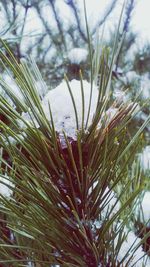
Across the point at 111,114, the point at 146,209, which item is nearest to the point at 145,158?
the point at 146,209

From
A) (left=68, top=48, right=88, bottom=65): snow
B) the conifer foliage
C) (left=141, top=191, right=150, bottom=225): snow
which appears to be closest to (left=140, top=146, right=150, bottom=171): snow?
(left=141, top=191, right=150, bottom=225): snow

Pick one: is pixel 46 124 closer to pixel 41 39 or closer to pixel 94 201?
pixel 94 201

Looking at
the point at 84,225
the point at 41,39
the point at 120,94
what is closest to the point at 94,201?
the point at 84,225

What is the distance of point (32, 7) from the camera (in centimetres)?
259

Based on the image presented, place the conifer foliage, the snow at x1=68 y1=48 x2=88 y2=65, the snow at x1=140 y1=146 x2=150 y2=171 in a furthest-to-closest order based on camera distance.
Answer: the snow at x1=68 y1=48 x2=88 y2=65
the snow at x1=140 y1=146 x2=150 y2=171
the conifer foliage

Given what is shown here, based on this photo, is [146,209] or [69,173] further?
[146,209]

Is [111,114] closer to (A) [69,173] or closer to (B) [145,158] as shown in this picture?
(A) [69,173]

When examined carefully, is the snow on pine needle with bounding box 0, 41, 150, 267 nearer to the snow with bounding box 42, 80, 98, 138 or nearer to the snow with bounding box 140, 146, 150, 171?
the snow with bounding box 42, 80, 98, 138

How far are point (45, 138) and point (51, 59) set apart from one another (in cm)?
199

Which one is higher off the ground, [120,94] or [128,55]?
[128,55]

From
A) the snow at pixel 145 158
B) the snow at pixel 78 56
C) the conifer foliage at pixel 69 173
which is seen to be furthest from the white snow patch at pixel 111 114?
the snow at pixel 78 56

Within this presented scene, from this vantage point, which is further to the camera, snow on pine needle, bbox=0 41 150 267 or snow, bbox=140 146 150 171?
snow, bbox=140 146 150 171

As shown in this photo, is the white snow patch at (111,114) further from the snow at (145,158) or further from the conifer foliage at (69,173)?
the snow at (145,158)

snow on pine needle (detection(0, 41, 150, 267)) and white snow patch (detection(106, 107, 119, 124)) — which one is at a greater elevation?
white snow patch (detection(106, 107, 119, 124))
